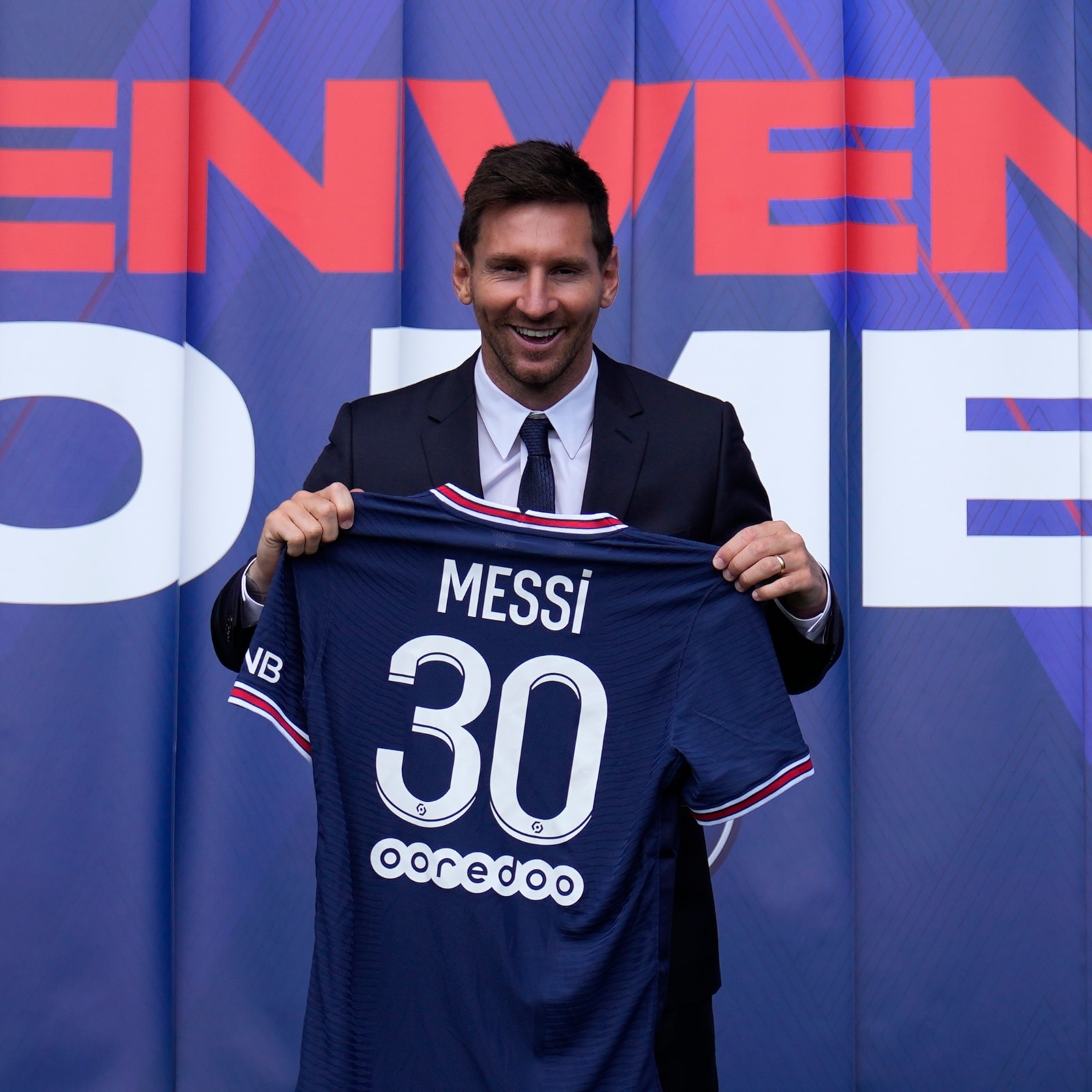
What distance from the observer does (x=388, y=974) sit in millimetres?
1137

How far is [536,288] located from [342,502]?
0.31 meters

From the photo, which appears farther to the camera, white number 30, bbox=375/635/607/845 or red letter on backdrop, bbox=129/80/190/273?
red letter on backdrop, bbox=129/80/190/273

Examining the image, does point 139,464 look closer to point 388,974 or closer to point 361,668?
point 361,668

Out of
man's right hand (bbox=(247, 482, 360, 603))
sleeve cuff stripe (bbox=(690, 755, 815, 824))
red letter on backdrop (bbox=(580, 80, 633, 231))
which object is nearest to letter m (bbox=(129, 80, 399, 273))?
red letter on backdrop (bbox=(580, 80, 633, 231))

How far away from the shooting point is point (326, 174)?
2.06 metres

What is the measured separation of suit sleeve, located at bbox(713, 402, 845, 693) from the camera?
3.94 ft

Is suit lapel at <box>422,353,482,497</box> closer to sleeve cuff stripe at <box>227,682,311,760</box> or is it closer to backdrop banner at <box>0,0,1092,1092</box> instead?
sleeve cuff stripe at <box>227,682,311,760</box>

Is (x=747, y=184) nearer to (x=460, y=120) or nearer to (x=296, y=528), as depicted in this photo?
(x=460, y=120)

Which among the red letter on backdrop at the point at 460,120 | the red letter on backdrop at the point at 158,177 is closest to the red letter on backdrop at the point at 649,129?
the red letter on backdrop at the point at 460,120

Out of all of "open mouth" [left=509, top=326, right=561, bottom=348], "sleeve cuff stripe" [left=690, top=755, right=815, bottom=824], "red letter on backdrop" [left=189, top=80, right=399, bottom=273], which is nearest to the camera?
"sleeve cuff stripe" [left=690, top=755, right=815, bottom=824]

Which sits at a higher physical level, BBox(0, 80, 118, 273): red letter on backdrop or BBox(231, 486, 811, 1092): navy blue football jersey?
BBox(0, 80, 118, 273): red letter on backdrop

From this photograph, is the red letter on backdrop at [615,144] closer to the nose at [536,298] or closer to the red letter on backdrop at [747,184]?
the red letter on backdrop at [747,184]

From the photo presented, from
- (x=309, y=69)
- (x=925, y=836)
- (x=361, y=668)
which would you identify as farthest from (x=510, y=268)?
(x=925, y=836)

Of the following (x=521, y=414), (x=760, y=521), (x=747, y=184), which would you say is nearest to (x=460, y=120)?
(x=747, y=184)
